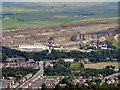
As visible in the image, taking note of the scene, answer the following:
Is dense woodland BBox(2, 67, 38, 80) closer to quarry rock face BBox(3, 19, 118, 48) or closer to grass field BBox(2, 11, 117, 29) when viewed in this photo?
quarry rock face BBox(3, 19, 118, 48)

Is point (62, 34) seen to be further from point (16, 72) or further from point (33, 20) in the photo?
point (16, 72)

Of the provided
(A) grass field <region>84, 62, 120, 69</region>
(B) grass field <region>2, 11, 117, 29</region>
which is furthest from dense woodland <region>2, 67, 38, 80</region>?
(B) grass field <region>2, 11, 117, 29</region>

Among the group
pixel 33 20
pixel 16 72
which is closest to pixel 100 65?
pixel 16 72

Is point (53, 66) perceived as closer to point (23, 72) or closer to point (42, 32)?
point (23, 72)

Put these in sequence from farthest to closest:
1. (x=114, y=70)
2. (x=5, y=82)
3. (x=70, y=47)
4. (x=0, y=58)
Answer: (x=70, y=47)
(x=0, y=58)
(x=114, y=70)
(x=5, y=82)

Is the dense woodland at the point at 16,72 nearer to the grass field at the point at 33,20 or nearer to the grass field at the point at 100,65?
the grass field at the point at 100,65

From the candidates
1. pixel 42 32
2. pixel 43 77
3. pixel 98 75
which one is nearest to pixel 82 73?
pixel 98 75

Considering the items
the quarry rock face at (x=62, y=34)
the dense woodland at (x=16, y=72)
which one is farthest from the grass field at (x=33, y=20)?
the dense woodland at (x=16, y=72)

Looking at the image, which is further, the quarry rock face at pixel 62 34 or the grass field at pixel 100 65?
the quarry rock face at pixel 62 34
